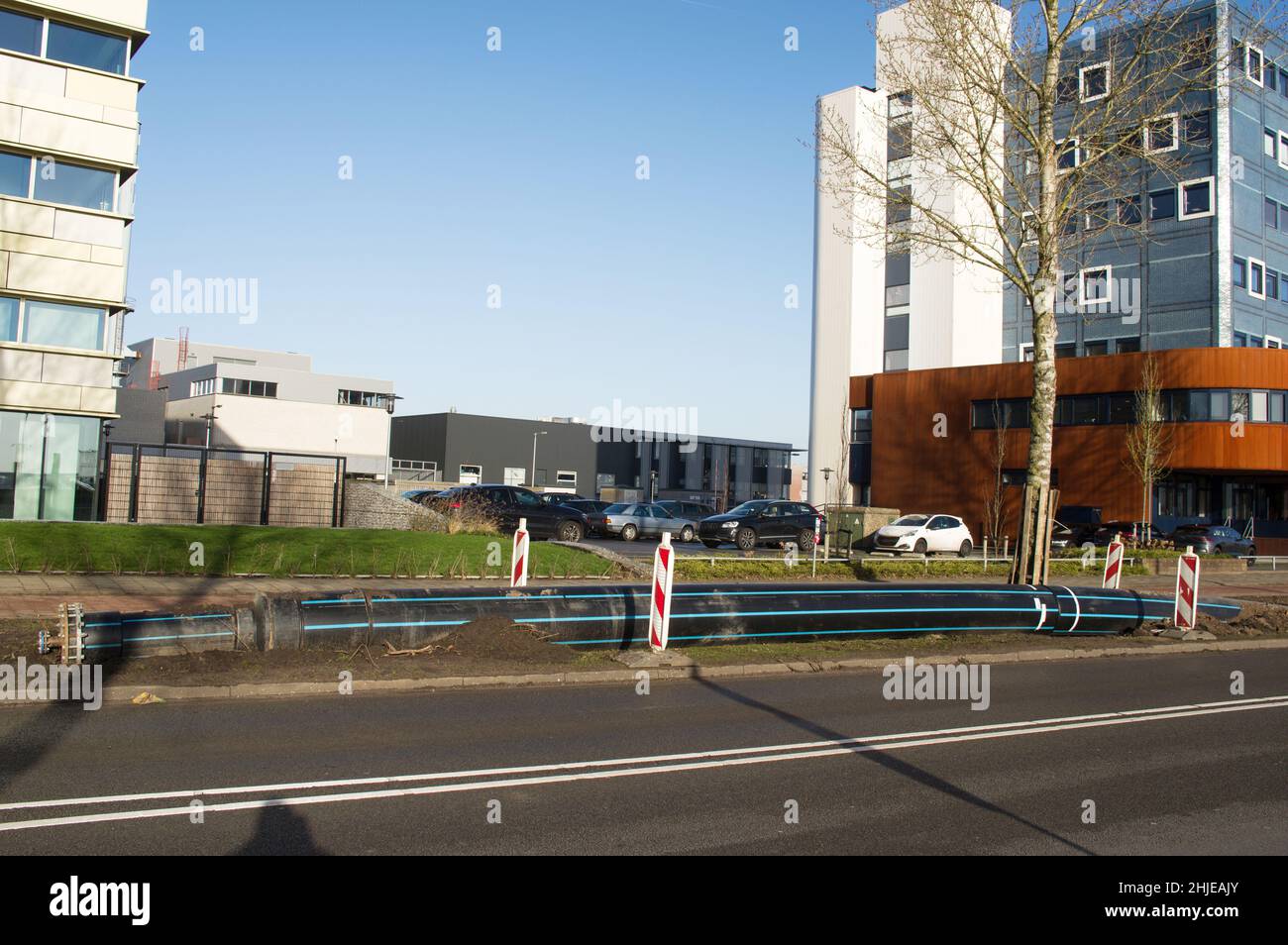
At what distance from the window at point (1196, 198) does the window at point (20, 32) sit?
46323 mm

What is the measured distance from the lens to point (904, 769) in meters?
7.54


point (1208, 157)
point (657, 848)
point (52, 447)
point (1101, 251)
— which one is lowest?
point (657, 848)

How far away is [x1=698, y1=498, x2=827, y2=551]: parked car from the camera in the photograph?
33625mm

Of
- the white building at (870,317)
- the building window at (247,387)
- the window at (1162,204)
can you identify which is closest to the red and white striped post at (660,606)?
the white building at (870,317)

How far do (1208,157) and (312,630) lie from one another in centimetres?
5155

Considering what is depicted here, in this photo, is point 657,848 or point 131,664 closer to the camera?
point 657,848

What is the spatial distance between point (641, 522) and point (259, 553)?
64.8 ft

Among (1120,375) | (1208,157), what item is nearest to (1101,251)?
(1208,157)

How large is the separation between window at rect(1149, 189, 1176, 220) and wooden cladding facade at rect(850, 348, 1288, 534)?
11.7m

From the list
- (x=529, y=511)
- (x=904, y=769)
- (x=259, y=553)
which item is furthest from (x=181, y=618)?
(x=529, y=511)

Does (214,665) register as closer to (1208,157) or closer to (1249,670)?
(1249,670)

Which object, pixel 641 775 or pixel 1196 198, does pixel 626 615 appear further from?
pixel 1196 198

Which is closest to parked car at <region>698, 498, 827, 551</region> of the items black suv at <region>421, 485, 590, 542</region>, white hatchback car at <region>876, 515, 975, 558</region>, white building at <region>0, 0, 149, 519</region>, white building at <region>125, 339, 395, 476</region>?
white hatchback car at <region>876, 515, 975, 558</region>

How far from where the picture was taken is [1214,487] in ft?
148
